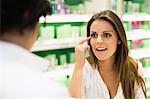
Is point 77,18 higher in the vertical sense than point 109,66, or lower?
higher

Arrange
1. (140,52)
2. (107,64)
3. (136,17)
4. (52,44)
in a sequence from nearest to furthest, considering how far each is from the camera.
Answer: (107,64), (52,44), (136,17), (140,52)

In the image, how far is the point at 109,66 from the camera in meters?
1.92

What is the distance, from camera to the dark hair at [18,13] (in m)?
0.59

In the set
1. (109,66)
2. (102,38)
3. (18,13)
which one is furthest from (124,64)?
(18,13)

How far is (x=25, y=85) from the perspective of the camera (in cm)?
56

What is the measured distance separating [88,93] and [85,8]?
106 centimetres

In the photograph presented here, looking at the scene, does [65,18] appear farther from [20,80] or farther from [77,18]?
[20,80]

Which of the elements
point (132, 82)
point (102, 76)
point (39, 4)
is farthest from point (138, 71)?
point (39, 4)

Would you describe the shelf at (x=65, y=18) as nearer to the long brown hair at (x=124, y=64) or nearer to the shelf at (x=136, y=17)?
the long brown hair at (x=124, y=64)

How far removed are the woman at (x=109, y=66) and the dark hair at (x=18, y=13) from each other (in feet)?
3.66

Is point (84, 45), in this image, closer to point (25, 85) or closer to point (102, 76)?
point (102, 76)

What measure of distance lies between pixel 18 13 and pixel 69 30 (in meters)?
1.89

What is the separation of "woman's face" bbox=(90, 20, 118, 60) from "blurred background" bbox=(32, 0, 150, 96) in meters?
0.40

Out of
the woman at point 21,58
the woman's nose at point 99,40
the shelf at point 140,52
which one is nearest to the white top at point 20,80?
the woman at point 21,58
